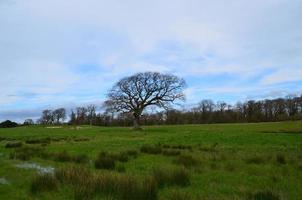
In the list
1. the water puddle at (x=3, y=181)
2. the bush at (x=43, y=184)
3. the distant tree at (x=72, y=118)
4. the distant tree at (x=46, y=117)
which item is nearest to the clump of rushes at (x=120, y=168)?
the bush at (x=43, y=184)

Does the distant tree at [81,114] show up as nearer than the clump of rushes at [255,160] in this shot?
No

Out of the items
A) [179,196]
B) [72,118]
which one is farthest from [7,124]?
[179,196]

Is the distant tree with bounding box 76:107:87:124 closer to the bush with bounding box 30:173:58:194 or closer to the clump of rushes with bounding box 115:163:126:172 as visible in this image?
the clump of rushes with bounding box 115:163:126:172

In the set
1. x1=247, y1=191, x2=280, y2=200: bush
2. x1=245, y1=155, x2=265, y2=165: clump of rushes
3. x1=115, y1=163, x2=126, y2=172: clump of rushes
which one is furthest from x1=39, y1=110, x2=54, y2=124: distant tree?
x1=247, y1=191, x2=280, y2=200: bush

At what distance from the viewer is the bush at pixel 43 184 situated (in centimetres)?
998

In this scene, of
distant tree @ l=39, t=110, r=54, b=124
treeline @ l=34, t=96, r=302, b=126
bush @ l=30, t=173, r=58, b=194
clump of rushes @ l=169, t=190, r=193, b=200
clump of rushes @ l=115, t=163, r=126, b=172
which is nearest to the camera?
clump of rushes @ l=169, t=190, r=193, b=200

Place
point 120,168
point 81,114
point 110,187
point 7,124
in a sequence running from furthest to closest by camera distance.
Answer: point 81,114
point 7,124
point 120,168
point 110,187

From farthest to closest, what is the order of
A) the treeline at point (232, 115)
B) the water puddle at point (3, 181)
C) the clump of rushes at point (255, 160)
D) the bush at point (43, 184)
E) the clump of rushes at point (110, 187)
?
the treeline at point (232, 115), the clump of rushes at point (255, 160), the water puddle at point (3, 181), the bush at point (43, 184), the clump of rushes at point (110, 187)

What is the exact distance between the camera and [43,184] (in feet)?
33.7

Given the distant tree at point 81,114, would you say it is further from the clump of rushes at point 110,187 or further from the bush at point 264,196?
the bush at point 264,196

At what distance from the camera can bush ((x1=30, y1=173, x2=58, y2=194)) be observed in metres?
9.98

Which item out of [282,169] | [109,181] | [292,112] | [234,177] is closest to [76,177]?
[109,181]

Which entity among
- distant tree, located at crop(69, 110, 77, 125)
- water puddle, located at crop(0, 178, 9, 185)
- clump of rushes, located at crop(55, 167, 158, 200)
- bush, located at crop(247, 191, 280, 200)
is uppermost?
distant tree, located at crop(69, 110, 77, 125)

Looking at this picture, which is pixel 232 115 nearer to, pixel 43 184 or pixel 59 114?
pixel 59 114
